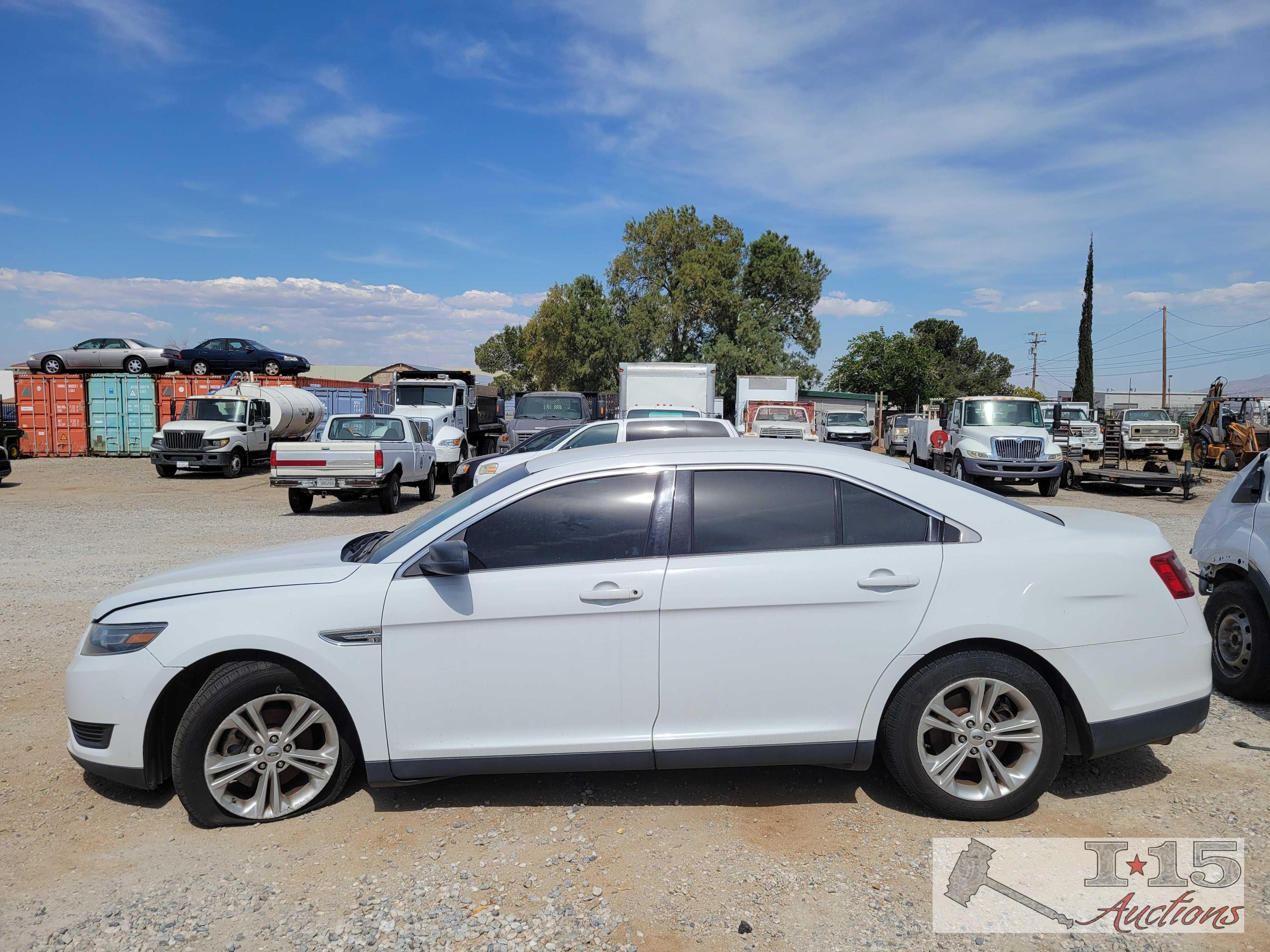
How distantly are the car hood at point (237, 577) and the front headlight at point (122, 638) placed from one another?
0.31 ft

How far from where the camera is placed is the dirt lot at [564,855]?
2.89 meters

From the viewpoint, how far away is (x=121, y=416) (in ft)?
94.5

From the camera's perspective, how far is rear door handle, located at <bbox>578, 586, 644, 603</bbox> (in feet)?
11.2

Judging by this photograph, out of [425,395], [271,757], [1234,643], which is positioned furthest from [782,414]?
[271,757]

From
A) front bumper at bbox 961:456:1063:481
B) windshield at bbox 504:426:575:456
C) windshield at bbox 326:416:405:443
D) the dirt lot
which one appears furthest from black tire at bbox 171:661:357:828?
front bumper at bbox 961:456:1063:481

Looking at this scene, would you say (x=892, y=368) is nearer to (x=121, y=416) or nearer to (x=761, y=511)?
(x=121, y=416)

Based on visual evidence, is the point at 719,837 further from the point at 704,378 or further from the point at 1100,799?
the point at 704,378

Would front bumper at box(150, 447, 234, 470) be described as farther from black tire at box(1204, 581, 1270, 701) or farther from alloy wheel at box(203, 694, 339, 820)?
black tire at box(1204, 581, 1270, 701)

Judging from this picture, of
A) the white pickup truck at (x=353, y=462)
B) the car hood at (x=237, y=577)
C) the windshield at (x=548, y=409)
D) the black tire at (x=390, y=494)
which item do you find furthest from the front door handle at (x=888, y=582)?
the windshield at (x=548, y=409)

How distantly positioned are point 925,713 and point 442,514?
2.32 meters

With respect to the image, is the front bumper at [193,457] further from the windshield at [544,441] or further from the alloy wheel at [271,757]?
the alloy wheel at [271,757]

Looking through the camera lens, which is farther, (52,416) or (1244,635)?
(52,416)

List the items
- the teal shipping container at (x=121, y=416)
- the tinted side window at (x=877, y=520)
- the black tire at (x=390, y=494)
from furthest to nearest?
the teal shipping container at (x=121, y=416)
the black tire at (x=390, y=494)
the tinted side window at (x=877, y=520)

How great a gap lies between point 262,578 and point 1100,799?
395 centimetres
